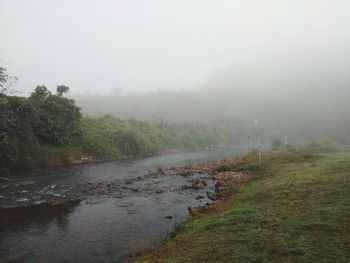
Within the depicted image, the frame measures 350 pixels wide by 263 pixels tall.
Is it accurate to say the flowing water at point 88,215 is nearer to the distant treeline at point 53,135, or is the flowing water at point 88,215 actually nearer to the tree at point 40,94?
the distant treeline at point 53,135

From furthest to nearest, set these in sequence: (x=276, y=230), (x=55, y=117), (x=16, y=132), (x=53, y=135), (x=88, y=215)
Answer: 1. (x=55, y=117)
2. (x=53, y=135)
3. (x=16, y=132)
4. (x=88, y=215)
5. (x=276, y=230)

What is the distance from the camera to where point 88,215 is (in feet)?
90.9

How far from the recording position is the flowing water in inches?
767

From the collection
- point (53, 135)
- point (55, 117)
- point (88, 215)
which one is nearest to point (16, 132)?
point (53, 135)

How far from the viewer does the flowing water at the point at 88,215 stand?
19484 millimetres

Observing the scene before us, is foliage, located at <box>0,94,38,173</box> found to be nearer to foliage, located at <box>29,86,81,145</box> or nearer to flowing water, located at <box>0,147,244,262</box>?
foliage, located at <box>29,86,81,145</box>

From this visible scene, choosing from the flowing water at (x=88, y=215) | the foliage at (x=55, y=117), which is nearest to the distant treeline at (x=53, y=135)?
the foliage at (x=55, y=117)

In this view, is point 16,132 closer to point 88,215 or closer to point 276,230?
point 88,215

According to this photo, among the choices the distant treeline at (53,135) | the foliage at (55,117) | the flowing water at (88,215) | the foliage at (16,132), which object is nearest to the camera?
the flowing water at (88,215)

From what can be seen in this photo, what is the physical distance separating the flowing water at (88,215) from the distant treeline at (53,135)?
9.33m

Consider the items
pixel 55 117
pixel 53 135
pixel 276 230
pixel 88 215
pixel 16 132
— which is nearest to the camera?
pixel 276 230

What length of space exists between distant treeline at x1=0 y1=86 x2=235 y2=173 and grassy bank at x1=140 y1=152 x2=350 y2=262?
41.6 metres

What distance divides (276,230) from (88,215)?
17205 mm

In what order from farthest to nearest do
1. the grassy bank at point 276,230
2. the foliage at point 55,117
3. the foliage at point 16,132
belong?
1. the foliage at point 55,117
2. the foliage at point 16,132
3. the grassy bank at point 276,230
